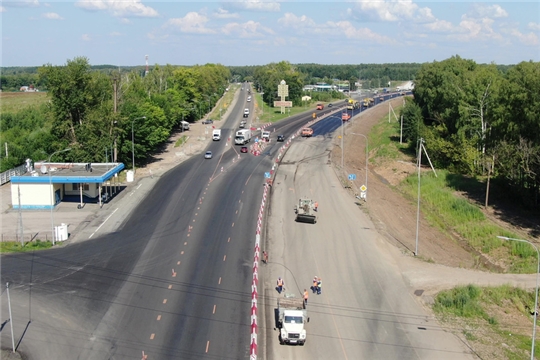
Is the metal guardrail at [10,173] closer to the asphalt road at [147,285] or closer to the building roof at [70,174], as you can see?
the building roof at [70,174]

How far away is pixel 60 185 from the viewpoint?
63.2 meters

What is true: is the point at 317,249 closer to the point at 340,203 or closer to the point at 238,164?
the point at 340,203

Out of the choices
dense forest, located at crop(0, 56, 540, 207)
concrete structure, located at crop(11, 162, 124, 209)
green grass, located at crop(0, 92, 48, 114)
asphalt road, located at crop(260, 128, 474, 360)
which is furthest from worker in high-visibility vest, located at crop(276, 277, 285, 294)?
green grass, located at crop(0, 92, 48, 114)

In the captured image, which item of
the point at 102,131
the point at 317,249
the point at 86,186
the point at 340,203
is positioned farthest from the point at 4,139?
the point at 317,249

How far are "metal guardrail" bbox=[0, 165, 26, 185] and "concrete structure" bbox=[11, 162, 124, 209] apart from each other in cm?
839

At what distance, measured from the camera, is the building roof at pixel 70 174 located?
2372 inches

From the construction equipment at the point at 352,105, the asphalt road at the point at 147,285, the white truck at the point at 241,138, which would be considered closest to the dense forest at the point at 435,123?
the white truck at the point at 241,138

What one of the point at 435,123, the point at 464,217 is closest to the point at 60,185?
the point at 464,217

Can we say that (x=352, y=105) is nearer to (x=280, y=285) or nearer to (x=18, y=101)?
(x=18, y=101)

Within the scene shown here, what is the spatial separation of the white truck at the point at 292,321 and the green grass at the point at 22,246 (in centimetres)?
2464

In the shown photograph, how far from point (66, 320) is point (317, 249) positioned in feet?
71.5

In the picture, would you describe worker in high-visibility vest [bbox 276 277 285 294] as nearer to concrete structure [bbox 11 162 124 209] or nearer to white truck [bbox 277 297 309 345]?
white truck [bbox 277 297 309 345]

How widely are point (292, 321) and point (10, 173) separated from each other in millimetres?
55322

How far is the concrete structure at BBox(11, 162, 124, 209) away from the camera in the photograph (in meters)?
60.4
